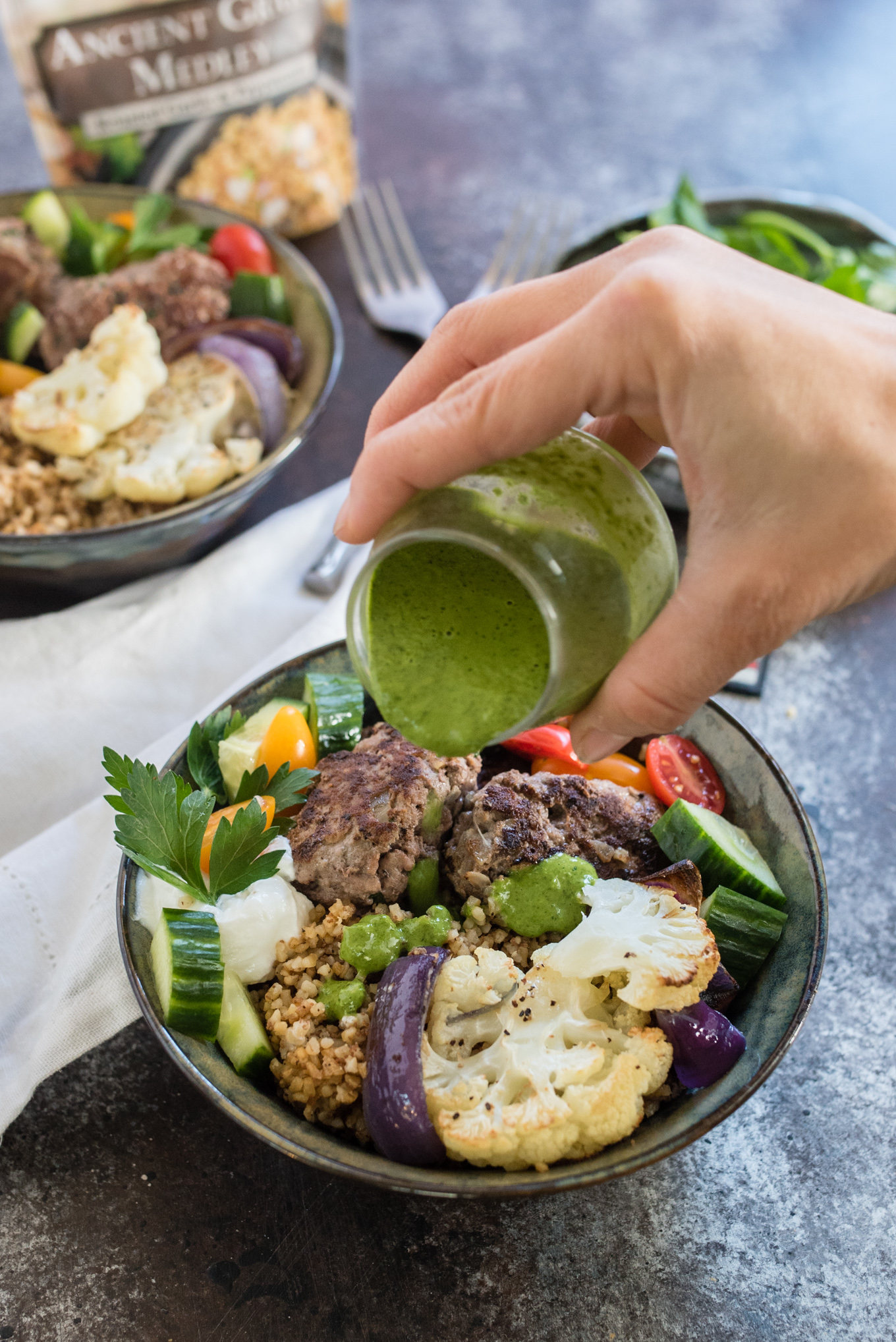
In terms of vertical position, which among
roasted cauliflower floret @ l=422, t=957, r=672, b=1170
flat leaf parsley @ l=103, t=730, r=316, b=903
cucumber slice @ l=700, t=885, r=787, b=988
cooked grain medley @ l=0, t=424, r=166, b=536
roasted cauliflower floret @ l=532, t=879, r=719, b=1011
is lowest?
cucumber slice @ l=700, t=885, r=787, b=988

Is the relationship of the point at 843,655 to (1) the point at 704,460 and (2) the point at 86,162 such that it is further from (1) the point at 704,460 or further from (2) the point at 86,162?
(2) the point at 86,162

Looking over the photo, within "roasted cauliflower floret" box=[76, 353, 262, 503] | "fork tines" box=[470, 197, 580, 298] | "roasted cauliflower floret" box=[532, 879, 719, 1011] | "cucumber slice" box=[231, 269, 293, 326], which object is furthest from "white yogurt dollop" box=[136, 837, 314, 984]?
"fork tines" box=[470, 197, 580, 298]

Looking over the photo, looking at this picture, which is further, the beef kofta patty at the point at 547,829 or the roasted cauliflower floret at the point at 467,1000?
the beef kofta patty at the point at 547,829

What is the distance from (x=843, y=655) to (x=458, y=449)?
1.49 m

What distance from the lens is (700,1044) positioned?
1.42 m

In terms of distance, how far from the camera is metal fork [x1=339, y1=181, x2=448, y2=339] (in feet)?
10.0

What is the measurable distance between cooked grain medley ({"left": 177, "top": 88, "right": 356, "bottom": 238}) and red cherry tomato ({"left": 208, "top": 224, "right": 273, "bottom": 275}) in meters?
0.20

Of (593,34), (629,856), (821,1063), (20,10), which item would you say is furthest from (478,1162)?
(593,34)

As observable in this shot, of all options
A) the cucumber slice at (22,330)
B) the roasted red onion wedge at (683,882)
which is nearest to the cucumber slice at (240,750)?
the roasted red onion wedge at (683,882)

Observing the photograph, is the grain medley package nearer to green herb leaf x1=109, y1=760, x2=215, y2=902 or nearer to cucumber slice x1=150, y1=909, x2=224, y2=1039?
green herb leaf x1=109, y1=760, x2=215, y2=902

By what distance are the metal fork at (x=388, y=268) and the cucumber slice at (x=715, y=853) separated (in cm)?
175

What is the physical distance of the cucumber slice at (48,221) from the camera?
288 centimetres

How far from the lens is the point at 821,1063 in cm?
179

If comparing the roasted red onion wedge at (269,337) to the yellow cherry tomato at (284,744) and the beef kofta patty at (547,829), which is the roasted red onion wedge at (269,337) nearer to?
the yellow cherry tomato at (284,744)
